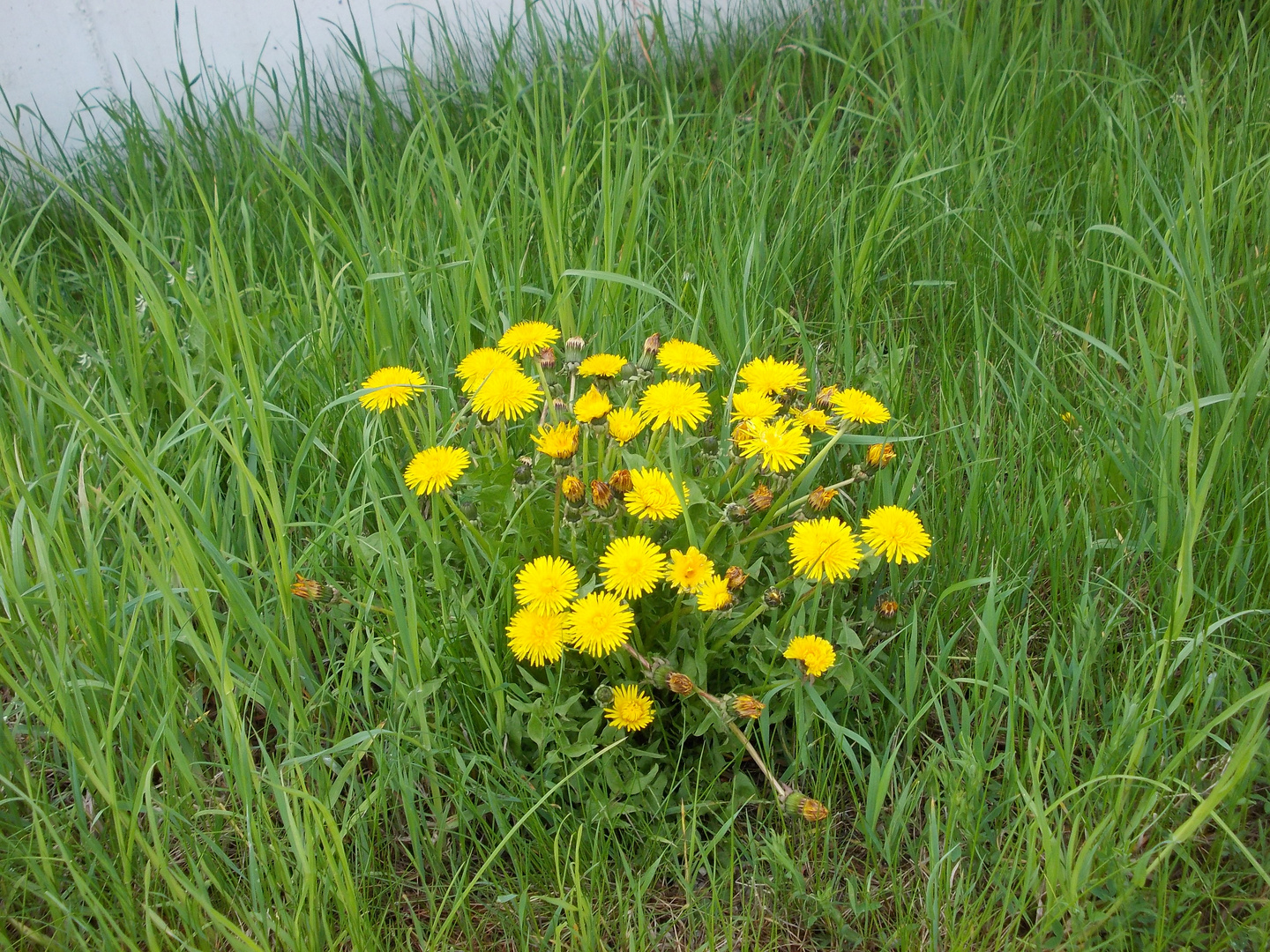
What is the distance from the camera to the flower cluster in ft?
3.90

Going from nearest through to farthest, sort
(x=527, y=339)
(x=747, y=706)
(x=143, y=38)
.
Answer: (x=747, y=706) < (x=527, y=339) < (x=143, y=38)

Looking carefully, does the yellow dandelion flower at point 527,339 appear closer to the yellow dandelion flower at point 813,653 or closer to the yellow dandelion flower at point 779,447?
the yellow dandelion flower at point 779,447

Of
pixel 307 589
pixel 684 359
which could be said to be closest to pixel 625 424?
pixel 684 359

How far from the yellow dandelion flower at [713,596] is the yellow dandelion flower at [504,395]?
0.38 m

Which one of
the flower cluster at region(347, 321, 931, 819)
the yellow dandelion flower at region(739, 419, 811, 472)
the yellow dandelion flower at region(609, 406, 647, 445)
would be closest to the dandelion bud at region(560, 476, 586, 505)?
the flower cluster at region(347, 321, 931, 819)

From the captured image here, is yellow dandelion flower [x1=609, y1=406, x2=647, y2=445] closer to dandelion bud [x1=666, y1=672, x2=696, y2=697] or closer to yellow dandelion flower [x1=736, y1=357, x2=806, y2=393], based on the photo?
yellow dandelion flower [x1=736, y1=357, x2=806, y2=393]

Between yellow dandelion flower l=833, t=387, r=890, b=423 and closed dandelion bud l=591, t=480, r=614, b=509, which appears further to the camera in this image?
yellow dandelion flower l=833, t=387, r=890, b=423

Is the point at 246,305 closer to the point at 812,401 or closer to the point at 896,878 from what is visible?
the point at 812,401

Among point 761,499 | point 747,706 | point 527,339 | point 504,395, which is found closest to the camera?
point 747,706

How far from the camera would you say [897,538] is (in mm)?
1234

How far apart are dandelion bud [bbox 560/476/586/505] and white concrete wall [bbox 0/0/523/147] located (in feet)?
6.50

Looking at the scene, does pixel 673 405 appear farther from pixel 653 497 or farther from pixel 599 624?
pixel 599 624

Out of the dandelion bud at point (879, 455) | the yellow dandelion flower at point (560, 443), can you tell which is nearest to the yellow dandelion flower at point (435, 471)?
the yellow dandelion flower at point (560, 443)

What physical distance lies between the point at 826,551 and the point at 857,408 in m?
0.28
